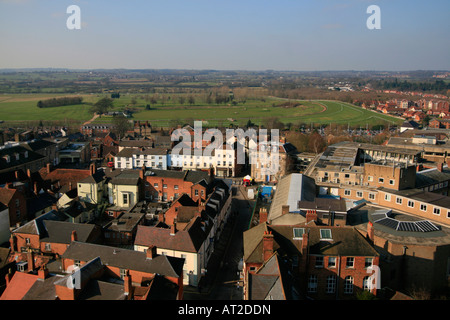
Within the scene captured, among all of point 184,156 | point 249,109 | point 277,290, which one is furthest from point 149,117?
point 277,290

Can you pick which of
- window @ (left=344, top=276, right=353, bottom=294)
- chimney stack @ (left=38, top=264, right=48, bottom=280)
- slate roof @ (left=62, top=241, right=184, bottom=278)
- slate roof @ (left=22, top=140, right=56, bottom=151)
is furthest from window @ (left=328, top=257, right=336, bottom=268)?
slate roof @ (left=22, top=140, right=56, bottom=151)

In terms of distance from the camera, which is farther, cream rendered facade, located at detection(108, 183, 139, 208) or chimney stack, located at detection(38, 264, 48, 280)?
cream rendered facade, located at detection(108, 183, 139, 208)

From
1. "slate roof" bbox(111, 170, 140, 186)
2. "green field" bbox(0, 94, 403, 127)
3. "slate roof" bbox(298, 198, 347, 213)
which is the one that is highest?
"green field" bbox(0, 94, 403, 127)

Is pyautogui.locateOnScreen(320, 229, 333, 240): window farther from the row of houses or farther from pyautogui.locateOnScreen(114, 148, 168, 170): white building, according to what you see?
pyautogui.locateOnScreen(114, 148, 168, 170): white building

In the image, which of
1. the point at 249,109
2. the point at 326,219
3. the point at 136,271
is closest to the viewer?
the point at 136,271

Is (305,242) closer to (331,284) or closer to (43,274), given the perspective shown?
(331,284)

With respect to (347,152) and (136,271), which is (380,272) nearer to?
(136,271)
